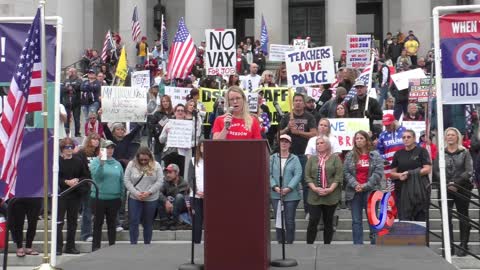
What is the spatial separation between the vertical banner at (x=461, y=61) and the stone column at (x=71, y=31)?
28668 mm

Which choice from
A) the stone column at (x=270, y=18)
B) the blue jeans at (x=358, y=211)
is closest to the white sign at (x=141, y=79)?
the blue jeans at (x=358, y=211)

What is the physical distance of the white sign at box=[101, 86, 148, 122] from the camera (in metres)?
19.1

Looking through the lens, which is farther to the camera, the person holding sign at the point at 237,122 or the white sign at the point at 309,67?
the white sign at the point at 309,67

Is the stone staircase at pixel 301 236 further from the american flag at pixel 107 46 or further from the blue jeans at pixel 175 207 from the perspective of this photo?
the american flag at pixel 107 46

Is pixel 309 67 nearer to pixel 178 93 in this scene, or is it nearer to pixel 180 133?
pixel 180 133

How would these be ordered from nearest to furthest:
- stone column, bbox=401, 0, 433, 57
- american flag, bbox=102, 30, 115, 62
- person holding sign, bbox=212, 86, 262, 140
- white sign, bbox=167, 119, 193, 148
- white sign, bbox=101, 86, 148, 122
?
A: person holding sign, bbox=212, 86, 262, 140 → white sign, bbox=167, 119, 193, 148 → white sign, bbox=101, 86, 148, 122 → american flag, bbox=102, 30, 115, 62 → stone column, bbox=401, 0, 433, 57

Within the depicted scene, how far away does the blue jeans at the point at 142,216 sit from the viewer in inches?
568

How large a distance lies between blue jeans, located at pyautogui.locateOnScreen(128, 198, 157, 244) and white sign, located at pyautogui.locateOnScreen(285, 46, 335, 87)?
5.59 meters

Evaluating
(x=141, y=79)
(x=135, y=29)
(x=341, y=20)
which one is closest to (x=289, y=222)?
(x=141, y=79)

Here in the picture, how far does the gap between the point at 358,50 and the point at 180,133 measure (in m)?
10.4

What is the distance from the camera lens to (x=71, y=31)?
126 ft

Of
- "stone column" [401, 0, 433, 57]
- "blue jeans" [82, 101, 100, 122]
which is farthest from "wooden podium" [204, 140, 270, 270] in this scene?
"stone column" [401, 0, 433, 57]

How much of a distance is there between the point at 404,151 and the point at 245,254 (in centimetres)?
638

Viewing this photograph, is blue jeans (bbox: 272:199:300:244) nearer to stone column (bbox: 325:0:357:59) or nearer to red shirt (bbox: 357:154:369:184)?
red shirt (bbox: 357:154:369:184)
